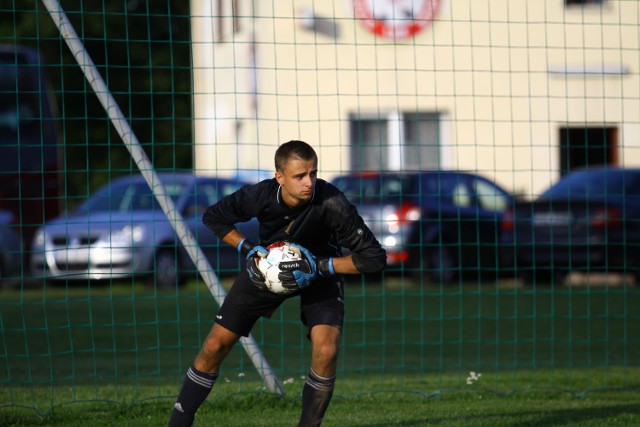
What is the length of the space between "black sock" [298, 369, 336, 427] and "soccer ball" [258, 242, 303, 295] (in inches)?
18.2

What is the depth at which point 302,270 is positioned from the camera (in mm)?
5410

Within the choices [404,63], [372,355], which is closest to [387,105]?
[404,63]

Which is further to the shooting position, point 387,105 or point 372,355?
point 387,105

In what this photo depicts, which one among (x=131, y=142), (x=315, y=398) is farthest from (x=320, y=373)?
(x=131, y=142)

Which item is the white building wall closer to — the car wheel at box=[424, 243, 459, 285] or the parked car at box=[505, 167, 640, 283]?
the parked car at box=[505, 167, 640, 283]

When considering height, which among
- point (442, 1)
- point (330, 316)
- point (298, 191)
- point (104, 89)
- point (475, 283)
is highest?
point (442, 1)

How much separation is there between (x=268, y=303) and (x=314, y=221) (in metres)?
0.47

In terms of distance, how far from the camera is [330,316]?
5609mm

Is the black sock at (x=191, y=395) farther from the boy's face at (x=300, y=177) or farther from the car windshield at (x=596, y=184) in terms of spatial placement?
the car windshield at (x=596, y=184)

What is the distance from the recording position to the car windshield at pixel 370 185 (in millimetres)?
13555

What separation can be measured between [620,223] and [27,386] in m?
9.37

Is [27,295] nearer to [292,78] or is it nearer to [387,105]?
[292,78]

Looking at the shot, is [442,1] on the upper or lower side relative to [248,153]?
upper

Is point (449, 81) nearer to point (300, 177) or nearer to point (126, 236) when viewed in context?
point (126, 236)
